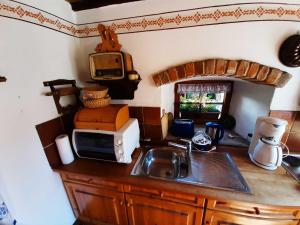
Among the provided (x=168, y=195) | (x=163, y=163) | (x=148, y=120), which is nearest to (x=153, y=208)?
(x=168, y=195)

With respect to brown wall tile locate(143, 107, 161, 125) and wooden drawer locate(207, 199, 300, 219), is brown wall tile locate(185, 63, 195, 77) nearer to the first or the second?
brown wall tile locate(143, 107, 161, 125)

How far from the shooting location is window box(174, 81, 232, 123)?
167 cm

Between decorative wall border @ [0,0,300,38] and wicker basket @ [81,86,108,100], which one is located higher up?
decorative wall border @ [0,0,300,38]

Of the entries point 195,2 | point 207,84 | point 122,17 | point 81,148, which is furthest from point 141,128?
point 195,2

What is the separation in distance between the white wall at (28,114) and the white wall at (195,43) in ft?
1.43

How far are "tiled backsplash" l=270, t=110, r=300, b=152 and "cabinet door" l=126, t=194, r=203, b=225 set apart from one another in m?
1.02

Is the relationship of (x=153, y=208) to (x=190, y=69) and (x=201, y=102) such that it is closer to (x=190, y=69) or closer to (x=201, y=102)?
(x=190, y=69)

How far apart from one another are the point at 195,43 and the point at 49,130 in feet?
4.70

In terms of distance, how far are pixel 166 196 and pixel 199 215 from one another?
277 mm

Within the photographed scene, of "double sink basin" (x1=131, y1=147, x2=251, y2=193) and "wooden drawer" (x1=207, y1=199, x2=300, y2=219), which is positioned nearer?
"wooden drawer" (x1=207, y1=199, x2=300, y2=219)

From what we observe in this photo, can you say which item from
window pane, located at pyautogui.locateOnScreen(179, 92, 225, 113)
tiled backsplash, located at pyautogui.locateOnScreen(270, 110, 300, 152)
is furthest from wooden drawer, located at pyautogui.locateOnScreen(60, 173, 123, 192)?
tiled backsplash, located at pyautogui.locateOnScreen(270, 110, 300, 152)

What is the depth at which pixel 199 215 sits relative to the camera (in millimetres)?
1024

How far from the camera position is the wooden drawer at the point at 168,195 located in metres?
0.98

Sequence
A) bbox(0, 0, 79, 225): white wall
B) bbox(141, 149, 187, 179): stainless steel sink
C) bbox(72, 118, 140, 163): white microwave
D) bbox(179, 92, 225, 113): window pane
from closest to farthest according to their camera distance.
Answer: bbox(0, 0, 79, 225): white wall, bbox(72, 118, 140, 163): white microwave, bbox(141, 149, 187, 179): stainless steel sink, bbox(179, 92, 225, 113): window pane
